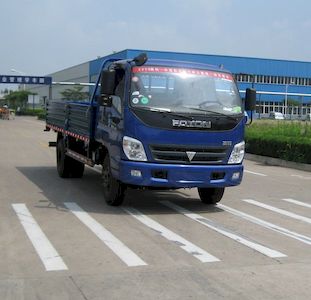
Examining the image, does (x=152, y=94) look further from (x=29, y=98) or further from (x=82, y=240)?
(x=29, y=98)

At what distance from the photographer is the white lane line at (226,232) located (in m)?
6.79

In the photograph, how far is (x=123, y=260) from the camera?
6.25 m

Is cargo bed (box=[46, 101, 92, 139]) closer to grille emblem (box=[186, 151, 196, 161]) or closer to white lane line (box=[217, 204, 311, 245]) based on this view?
grille emblem (box=[186, 151, 196, 161])

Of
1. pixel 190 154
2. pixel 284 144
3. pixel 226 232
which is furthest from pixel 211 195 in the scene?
pixel 284 144

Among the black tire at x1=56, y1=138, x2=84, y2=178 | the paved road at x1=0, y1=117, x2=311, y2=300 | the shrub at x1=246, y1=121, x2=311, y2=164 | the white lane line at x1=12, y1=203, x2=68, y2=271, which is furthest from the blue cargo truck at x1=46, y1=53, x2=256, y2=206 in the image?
the shrub at x1=246, y1=121, x2=311, y2=164

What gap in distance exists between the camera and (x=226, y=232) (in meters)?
7.85

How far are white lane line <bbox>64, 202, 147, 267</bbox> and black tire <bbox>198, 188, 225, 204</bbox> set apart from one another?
236 cm

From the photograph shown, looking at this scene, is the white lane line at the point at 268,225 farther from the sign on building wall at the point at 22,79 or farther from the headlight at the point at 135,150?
the sign on building wall at the point at 22,79

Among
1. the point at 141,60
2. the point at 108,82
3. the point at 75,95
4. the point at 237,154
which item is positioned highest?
the point at 75,95

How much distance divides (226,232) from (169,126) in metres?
1.94

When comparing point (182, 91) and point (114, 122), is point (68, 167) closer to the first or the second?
point (114, 122)

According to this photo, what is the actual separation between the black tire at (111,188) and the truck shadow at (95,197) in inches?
5.0

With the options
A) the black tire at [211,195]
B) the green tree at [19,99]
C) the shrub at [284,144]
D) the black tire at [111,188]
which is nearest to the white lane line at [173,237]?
the black tire at [111,188]

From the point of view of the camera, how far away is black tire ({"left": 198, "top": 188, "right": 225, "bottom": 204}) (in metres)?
10.0
